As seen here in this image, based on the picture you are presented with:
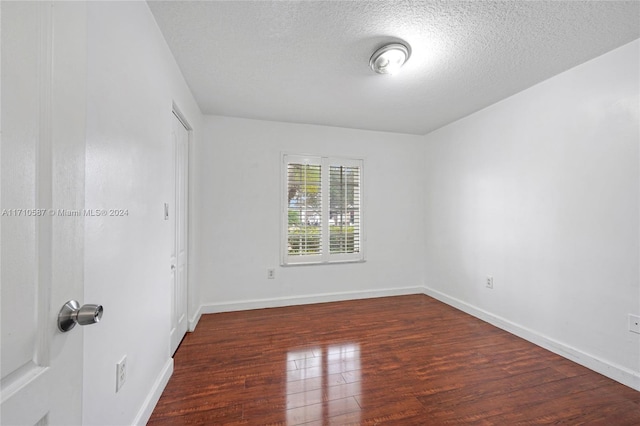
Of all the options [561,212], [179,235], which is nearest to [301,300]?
[179,235]

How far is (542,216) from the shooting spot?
251 centimetres

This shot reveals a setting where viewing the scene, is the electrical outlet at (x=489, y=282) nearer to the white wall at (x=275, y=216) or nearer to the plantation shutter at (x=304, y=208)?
the white wall at (x=275, y=216)

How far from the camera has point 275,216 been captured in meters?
3.53

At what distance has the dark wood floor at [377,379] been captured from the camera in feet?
5.39

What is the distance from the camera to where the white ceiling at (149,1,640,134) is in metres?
1.63

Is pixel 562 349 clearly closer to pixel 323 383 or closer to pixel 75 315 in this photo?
pixel 323 383

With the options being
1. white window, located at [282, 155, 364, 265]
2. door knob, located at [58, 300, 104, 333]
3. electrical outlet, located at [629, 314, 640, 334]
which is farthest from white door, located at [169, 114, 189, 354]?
electrical outlet, located at [629, 314, 640, 334]

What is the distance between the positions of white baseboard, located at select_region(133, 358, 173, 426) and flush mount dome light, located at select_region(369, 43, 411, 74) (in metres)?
2.71

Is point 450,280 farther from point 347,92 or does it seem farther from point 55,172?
point 55,172

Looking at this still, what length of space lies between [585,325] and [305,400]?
2.31 metres

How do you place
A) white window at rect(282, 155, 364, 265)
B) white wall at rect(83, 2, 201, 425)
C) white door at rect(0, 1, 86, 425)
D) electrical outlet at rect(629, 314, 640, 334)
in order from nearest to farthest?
white door at rect(0, 1, 86, 425) → white wall at rect(83, 2, 201, 425) → electrical outlet at rect(629, 314, 640, 334) → white window at rect(282, 155, 364, 265)

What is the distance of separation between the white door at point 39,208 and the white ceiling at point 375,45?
1322mm

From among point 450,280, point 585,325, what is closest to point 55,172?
point 585,325

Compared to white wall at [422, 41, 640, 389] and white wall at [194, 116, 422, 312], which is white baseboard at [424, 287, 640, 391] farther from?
white wall at [194, 116, 422, 312]
